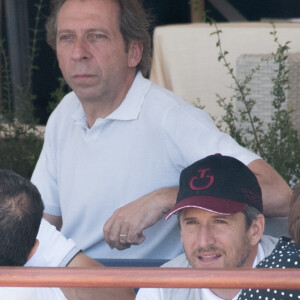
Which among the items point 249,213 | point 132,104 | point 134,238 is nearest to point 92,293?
point 134,238

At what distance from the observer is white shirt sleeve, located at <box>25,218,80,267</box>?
2.09 metres

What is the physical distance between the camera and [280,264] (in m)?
1.88

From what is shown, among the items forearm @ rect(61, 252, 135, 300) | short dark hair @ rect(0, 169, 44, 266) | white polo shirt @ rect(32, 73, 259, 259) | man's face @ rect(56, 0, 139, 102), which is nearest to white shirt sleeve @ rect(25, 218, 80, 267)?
forearm @ rect(61, 252, 135, 300)

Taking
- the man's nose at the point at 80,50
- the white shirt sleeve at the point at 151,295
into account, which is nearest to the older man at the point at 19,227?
the white shirt sleeve at the point at 151,295

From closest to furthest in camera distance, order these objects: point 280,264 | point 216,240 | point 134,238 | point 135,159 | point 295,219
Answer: point 280,264 → point 295,219 → point 216,240 → point 134,238 → point 135,159

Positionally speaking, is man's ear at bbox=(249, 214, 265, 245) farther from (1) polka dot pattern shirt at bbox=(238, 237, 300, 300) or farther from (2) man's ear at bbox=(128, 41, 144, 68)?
(2) man's ear at bbox=(128, 41, 144, 68)

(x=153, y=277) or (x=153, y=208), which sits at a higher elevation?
(x=153, y=277)

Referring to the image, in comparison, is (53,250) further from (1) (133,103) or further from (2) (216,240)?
(1) (133,103)

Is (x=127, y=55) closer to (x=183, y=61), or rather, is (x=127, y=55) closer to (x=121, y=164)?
(x=121, y=164)

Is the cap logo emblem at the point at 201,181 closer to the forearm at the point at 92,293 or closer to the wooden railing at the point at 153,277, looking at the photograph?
the forearm at the point at 92,293

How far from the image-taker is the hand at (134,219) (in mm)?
2273

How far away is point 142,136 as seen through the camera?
8.31 ft

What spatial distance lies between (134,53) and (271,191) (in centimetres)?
73

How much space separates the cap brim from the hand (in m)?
0.22
